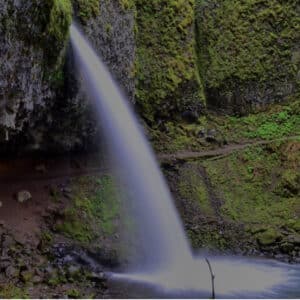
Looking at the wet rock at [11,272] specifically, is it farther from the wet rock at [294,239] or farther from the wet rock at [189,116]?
the wet rock at [189,116]

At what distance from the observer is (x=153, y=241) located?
385 inches

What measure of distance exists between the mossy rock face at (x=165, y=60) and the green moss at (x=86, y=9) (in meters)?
2.82

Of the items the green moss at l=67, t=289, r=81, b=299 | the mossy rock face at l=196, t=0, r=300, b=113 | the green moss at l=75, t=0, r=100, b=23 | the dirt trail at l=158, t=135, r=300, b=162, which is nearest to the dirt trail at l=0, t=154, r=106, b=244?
the green moss at l=67, t=289, r=81, b=299

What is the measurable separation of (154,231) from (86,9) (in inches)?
184

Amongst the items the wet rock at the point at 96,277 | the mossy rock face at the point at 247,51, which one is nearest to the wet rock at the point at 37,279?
the wet rock at the point at 96,277

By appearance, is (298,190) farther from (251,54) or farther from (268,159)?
(251,54)

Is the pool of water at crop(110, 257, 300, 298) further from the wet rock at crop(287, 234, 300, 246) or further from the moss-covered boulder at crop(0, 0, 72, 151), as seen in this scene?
the moss-covered boulder at crop(0, 0, 72, 151)

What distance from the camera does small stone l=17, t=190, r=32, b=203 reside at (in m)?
9.75

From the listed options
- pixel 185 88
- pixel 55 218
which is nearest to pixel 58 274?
pixel 55 218

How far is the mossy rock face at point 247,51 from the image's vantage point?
14.9 metres

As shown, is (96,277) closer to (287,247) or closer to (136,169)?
(136,169)

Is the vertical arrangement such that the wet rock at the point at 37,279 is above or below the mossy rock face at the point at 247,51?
below

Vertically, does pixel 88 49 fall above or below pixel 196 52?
below

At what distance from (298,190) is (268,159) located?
1.31m
